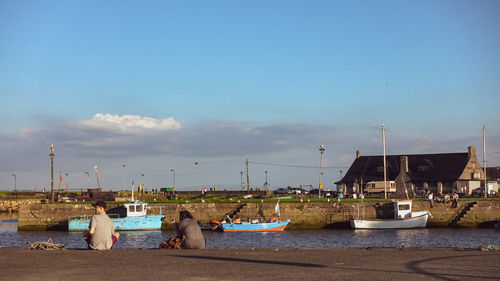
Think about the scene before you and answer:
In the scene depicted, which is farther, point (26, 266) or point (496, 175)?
point (496, 175)

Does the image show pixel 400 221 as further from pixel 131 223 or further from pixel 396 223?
pixel 131 223

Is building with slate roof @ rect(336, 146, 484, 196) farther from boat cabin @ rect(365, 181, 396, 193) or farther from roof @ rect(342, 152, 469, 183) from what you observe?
boat cabin @ rect(365, 181, 396, 193)

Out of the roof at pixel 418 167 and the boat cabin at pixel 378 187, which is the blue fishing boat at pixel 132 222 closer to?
the boat cabin at pixel 378 187

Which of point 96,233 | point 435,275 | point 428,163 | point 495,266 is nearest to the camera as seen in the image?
point 435,275

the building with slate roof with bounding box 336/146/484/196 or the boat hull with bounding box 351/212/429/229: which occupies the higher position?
the building with slate roof with bounding box 336/146/484/196

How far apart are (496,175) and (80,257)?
447 feet

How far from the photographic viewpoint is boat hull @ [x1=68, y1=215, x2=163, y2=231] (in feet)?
207

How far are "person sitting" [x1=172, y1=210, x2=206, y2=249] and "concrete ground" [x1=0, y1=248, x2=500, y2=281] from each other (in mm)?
561

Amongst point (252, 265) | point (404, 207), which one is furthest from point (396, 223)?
point (252, 265)

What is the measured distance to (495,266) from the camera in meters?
14.4

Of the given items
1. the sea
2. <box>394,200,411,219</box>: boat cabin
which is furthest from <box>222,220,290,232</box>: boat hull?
<box>394,200,411,219</box>: boat cabin

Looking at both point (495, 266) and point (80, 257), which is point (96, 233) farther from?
point (495, 266)

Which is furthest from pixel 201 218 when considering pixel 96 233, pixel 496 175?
pixel 496 175

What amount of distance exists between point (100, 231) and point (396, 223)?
159ft
